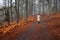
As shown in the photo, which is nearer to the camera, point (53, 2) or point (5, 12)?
point (5, 12)

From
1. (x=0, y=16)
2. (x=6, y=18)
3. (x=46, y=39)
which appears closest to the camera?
(x=46, y=39)

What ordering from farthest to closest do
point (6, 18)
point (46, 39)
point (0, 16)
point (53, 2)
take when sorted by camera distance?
point (53, 2) < point (0, 16) < point (6, 18) < point (46, 39)

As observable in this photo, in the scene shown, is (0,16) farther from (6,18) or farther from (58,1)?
(58,1)

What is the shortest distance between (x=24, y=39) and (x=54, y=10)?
5101 cm

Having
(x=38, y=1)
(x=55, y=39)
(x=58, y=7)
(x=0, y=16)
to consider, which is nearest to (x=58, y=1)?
(x=58, y=7)

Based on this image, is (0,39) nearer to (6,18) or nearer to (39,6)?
(6,18)

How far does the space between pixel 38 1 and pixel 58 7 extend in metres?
7.54

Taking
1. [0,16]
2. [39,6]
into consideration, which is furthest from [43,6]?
[0,16]

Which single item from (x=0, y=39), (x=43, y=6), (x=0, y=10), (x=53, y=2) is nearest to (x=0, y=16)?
(x=0, y=10)

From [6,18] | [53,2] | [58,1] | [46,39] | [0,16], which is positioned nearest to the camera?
[46,39]

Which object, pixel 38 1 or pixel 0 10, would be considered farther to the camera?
pixel 38 1

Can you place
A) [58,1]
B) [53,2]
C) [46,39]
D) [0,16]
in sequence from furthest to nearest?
[53,2], [58,1], [0,16], [46,39]

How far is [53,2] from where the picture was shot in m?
65.4

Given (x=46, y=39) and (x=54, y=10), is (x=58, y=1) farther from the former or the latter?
(x=46, y=39)
